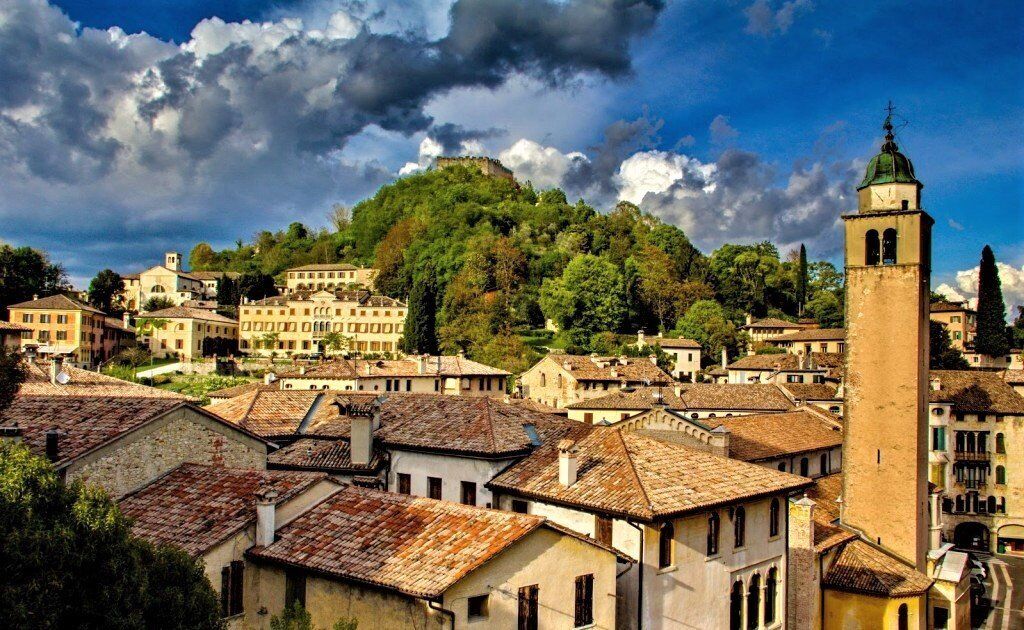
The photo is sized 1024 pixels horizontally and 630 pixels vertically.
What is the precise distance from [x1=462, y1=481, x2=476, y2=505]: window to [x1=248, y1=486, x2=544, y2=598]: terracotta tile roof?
465cm

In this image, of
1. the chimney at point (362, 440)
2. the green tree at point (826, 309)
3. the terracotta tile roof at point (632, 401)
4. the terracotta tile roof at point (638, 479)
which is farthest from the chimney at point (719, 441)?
Result: the green tree at point (826, 309)

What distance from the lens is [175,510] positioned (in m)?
17.7

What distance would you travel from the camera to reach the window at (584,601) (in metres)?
16.0

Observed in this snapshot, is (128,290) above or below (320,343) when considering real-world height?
above

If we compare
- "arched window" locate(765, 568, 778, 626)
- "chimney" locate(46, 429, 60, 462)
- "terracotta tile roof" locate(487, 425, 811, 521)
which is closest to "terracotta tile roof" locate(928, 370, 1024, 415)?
"arched window" locate(765, 568, 778, 626)

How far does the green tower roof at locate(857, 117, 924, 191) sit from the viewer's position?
32812 mm

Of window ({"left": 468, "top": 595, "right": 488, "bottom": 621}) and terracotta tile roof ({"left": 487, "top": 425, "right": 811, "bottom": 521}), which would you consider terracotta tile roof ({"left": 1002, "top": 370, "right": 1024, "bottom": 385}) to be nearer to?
terracotta tile roof ({"left": 487, "top": 425, "right": 811, "bottom": 521})

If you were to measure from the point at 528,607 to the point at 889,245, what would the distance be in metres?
24.8

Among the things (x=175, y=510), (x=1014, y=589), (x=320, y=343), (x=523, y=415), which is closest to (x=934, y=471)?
(x=1014, y=589)

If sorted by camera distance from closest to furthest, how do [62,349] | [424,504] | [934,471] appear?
[424,504], [934,471], [62,349]

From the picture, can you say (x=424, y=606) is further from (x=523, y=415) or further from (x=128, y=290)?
(x=128, y=290)

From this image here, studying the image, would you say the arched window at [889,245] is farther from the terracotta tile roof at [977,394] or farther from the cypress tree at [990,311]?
the cypress tree at [990,311]

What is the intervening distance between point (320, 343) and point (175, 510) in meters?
91.3

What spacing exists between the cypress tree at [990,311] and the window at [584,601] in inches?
2862
